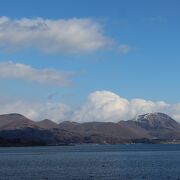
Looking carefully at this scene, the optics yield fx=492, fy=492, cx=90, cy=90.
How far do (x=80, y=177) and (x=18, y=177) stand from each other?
1302 cm

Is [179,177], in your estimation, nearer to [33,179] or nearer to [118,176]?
[118,176]

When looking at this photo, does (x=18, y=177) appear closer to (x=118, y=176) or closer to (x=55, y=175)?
(x=55, y=175)

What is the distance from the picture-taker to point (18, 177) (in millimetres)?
98250

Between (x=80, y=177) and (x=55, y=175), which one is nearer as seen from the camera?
(x=80, y=177)

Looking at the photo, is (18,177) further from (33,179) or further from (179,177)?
(179,177)

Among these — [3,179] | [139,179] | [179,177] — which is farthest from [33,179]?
[179,177]

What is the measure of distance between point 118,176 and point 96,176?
14.3ft

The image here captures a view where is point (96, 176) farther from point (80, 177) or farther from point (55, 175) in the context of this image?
point (55, 175)

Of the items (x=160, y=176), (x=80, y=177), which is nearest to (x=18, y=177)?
(x=80, y=177)

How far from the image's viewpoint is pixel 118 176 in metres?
96.6

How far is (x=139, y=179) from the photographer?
90.0 meters

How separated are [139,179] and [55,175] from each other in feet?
64.3

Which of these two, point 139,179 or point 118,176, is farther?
point 118,176

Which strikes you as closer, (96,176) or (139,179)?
(139,179)
